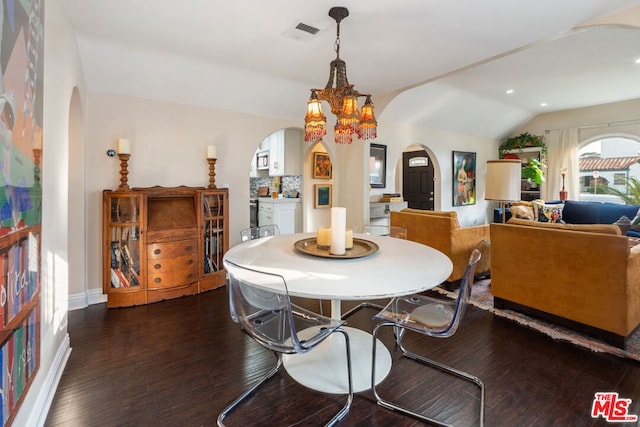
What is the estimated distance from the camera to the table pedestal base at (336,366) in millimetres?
1855

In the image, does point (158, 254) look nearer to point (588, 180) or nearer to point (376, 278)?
point (376, 278)

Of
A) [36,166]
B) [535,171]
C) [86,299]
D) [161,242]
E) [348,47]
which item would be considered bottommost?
[86,299]

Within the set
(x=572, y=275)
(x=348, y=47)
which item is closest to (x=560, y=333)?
(x=572, y=275)

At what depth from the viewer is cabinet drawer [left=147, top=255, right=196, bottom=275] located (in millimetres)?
3145

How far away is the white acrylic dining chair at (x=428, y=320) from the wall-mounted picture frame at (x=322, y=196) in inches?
165

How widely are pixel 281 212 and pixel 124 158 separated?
2926 mm

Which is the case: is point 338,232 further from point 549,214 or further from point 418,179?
point 418,179

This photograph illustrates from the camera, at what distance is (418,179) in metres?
7.56

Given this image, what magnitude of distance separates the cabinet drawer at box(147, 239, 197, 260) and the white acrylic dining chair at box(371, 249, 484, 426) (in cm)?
236

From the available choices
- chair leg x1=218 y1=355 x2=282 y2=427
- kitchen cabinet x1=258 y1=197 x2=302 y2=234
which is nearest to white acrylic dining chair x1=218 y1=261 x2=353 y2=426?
chair leg x1=218 y1=355 x2=282 y2=427

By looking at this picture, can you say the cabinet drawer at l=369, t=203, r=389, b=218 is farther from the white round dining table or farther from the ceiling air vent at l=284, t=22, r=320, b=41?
the ceiling air vent at l=284, t=22, r=320, b=41

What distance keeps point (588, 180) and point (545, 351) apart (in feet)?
21.3

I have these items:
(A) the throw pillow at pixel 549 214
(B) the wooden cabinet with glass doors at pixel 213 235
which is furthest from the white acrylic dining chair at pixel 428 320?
(A) the throw pillow at pixel 549 214

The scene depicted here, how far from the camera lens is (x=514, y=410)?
5.43 feet
